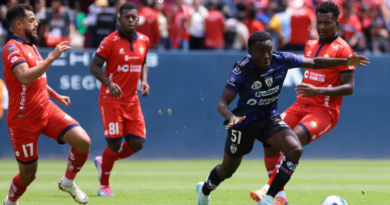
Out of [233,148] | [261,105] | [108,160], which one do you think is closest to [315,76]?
[261,105]

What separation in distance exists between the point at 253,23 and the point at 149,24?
3.28 metres

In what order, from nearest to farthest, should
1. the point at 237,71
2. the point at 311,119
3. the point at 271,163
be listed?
the point at 237,71 < the point at 311,119 < the point at 271,163

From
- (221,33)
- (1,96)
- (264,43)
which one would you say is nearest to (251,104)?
(264,43)

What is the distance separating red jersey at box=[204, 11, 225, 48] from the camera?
17.2 meters

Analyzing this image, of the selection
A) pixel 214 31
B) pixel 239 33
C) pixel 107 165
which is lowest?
pixel 107 165

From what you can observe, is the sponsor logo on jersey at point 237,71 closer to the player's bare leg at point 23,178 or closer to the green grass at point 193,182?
the green grass at point 193,182

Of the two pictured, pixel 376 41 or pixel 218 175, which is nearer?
pixel 218 175

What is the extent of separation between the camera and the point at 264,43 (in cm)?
694

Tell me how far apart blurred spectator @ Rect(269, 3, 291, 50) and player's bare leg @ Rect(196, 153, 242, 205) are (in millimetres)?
10676

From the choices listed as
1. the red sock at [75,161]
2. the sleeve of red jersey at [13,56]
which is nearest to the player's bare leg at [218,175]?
the red sock at [75,161]

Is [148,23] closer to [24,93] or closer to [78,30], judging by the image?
[78,30]

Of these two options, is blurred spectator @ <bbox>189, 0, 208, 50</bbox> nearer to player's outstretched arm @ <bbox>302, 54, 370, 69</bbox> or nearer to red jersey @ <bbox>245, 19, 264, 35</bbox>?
red jersey @ <bbox>245, 19, 264, 35</bbox>

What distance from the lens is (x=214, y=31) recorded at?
679 inches

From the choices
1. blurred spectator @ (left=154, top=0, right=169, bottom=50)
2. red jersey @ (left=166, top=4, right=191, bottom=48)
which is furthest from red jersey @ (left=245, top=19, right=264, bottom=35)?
blurred spectator @ (left=154, top=0, right=169, bottom=50)
